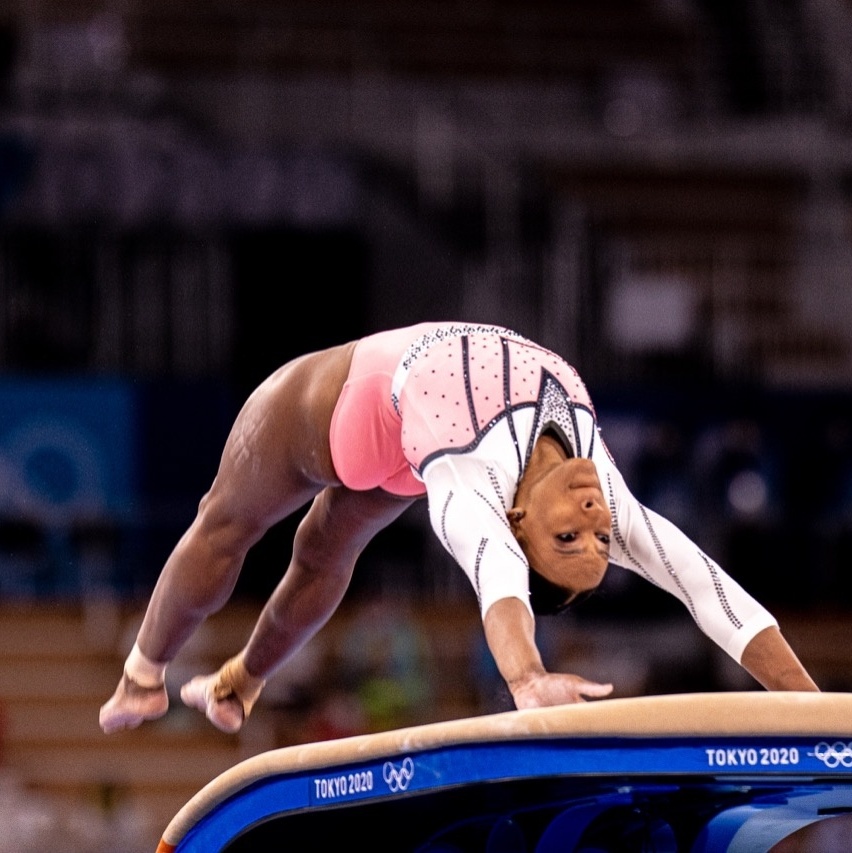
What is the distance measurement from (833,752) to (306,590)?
1777mm

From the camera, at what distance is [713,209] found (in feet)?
39.0

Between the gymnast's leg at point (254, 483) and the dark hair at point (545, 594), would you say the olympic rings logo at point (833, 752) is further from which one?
the gymnast's leg at point (254, 483)

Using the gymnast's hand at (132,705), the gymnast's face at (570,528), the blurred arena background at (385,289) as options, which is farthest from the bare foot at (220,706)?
the blurred arena background at (385,289)

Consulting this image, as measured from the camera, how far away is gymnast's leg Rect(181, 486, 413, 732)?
12.4ft

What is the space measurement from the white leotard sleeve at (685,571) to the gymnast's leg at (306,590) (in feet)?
2.39

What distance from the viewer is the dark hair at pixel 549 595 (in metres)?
2.99

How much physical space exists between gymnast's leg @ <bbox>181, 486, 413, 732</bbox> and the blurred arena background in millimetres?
3433

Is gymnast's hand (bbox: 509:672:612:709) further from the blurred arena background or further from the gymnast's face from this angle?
the blurred arena background

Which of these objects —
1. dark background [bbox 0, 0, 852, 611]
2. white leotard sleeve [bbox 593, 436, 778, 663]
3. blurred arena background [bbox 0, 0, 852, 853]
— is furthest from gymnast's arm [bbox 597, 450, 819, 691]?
dark background [bbox 0, 0, 852, 611]

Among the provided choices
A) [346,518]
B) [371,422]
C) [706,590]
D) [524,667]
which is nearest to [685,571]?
[706,590]

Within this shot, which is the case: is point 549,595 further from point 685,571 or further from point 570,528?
point 685,571

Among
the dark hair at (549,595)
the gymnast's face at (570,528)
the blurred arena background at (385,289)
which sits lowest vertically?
the blurred arena background at (385,289)

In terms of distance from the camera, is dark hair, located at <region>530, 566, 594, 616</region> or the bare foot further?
the bare foot

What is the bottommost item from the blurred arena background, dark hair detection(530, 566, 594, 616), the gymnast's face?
the blurred arena background
